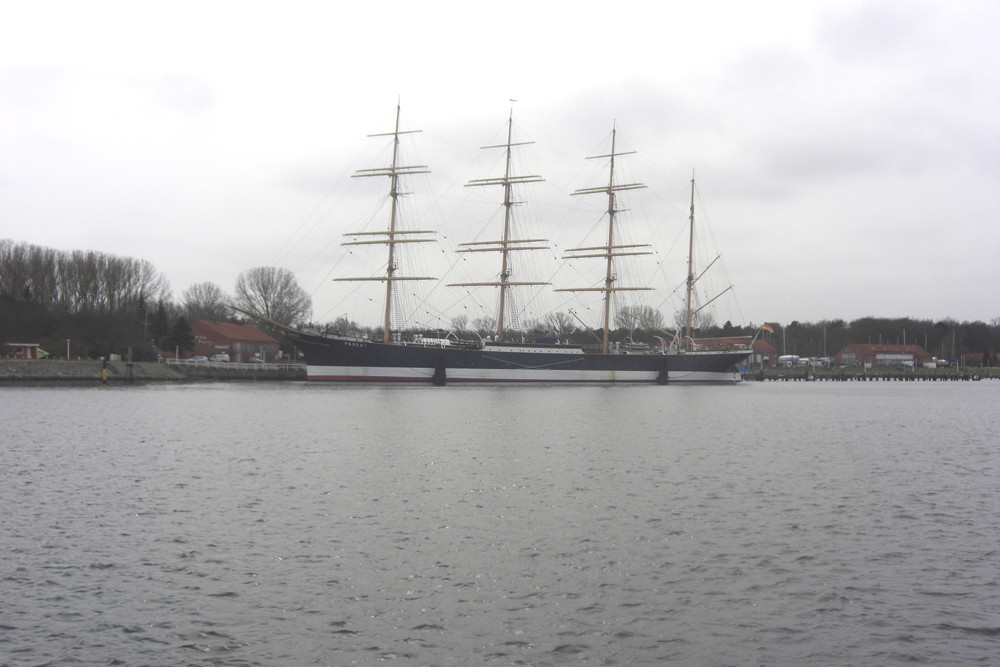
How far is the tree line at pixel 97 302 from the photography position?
78.9 metres

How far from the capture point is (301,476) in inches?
784

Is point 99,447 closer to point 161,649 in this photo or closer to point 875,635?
point 161,649

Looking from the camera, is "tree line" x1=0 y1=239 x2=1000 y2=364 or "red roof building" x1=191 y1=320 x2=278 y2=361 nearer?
"tree line" x1=0 y1=239 x2=1000 y2=364

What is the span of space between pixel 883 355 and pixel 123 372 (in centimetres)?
14675

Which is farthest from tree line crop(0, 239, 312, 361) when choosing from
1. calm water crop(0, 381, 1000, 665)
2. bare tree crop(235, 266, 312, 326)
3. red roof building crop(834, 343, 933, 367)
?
red roof building crop(834, 343, 933, 367)

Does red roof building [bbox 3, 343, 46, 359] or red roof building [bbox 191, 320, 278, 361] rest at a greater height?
red roof building [bbox 191, 320, 278, 361]

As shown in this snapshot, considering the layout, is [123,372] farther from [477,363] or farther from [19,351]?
[477,363]

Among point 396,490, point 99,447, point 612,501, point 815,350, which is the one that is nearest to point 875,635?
point 612,501

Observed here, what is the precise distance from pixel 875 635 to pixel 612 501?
781 centimetres

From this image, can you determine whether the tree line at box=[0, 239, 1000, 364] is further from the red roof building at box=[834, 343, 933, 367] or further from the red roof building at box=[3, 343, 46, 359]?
the red roof building at box=[834, 343, 933, 367]

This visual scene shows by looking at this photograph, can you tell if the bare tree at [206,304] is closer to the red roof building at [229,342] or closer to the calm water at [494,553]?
the red roof building at [229,342]

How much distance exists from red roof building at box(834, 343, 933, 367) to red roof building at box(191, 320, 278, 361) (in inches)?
4604

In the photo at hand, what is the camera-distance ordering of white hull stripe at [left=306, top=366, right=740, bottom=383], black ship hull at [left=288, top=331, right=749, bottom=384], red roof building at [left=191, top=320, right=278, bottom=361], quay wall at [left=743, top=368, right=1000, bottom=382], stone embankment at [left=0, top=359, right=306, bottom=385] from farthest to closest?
quay wall at [left=743, top=368, right=1000, bottom=382]
red roof building at [left=191, top=320, right=278, bottom=361]
white hull stripe at [left=306, top=366, right=740, bottom=383]
black ship hull at [left=288, top=331, right=749, bottom=384]
stone embankment at [left=0, top=359, right=306, bottom=385]

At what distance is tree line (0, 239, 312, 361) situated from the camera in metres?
78.9
